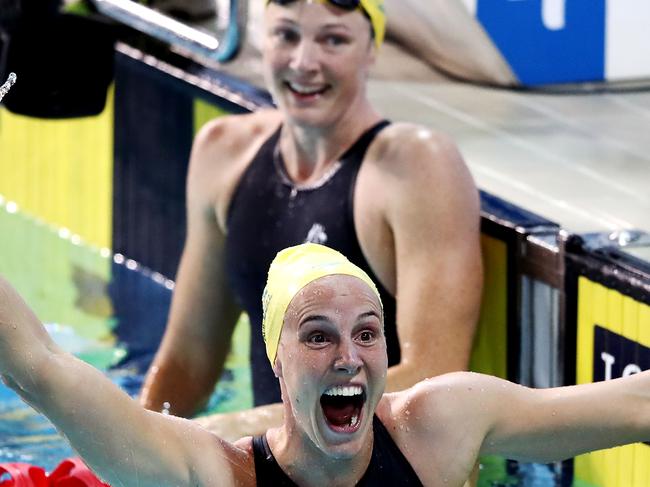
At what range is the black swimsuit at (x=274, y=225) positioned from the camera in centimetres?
451

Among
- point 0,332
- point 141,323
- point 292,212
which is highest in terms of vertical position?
point 0,332

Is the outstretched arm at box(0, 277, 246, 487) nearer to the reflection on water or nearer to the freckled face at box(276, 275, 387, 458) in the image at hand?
the freckled face at box(276, 275, 387, 458)

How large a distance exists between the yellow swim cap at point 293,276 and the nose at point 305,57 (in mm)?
1354

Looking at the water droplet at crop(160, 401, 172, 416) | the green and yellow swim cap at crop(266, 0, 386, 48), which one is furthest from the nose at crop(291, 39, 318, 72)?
the water droplet at crop(160, 401, 172, 416)

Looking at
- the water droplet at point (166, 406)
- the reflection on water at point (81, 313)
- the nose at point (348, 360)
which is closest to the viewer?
the nose at point (348, 360)

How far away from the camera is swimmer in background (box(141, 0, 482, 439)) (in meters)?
4.35

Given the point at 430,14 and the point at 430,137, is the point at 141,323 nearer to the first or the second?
the point at 430,14

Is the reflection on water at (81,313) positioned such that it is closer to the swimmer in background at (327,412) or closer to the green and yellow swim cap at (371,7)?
the green and yellow swim cap at (371,7)

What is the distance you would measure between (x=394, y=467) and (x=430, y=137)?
57.1 inches

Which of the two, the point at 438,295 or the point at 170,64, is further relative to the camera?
the point at 170,64

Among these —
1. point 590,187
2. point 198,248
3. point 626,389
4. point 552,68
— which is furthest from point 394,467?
point 552,68

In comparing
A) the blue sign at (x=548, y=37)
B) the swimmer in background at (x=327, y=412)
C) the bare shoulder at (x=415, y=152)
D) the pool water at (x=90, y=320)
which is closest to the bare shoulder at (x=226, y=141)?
the bare shoulder at (x=415, y=152)

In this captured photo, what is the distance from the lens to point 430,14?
20.5ft

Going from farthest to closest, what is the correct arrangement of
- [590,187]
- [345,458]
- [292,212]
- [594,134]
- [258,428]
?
[594,134], [590,187], [292,212], [258,428], [345,458]
